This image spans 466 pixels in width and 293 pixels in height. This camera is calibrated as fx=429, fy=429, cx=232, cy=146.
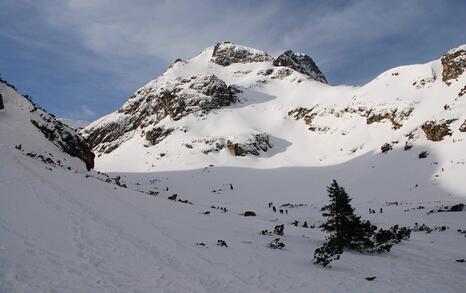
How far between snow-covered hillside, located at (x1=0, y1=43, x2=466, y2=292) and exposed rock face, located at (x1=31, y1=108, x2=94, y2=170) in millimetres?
220

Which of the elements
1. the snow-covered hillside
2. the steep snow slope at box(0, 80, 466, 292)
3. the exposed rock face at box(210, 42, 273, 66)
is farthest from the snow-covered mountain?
the steep snow slope at box(0, 80, 466, 292)

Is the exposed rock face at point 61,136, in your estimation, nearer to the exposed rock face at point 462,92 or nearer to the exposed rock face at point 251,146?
the exposed rock face at point 251,146

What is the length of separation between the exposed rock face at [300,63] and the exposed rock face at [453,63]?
55970 mm

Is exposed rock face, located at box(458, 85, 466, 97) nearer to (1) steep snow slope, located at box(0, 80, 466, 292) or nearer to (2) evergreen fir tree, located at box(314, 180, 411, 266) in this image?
(1) steep snow slope, located at box(0, 80, 466, 292)

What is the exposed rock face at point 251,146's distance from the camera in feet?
245

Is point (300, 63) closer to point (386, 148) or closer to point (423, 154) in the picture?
point (386, 148)

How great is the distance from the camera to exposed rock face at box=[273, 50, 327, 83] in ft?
406

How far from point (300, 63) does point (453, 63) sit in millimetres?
74240

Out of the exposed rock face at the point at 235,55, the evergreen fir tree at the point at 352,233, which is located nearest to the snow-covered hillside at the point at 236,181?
the exposed rock face at the point at 235,55

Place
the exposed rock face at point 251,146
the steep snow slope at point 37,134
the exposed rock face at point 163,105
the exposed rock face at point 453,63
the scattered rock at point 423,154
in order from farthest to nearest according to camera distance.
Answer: the exposed rock face at point 163,105 < the exposed rock face at point 251,146 < the exposed rock face at point 453,63 < the scattered rock at point 423,154 < the steep snow slope at point 37,134

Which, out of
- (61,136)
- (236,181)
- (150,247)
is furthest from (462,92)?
(150,247)

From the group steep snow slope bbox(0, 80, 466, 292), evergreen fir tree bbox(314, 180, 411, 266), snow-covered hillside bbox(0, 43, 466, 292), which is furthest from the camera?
evergreen fir tree bbox(314, 180, 411, 266)

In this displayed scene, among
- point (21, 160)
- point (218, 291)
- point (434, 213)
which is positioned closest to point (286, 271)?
point (218, 291)

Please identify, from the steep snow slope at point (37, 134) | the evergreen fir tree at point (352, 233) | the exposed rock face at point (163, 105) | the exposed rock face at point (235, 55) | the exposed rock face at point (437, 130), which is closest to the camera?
the evergreen fir tree at point (352, 233)
